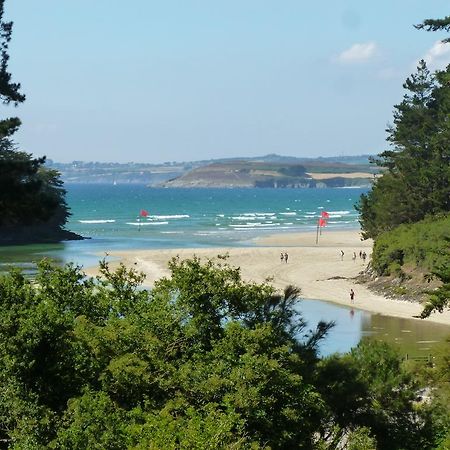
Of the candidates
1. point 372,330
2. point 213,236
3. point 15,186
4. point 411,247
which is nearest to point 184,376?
point 15,186

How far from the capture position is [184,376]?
1655 centimetres

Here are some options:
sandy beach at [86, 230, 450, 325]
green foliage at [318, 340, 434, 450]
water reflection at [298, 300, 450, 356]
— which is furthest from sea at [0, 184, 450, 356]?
green foliage at [318, 340, 434, 450]

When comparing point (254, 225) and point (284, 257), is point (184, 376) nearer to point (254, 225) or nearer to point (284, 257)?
point (284, 257)

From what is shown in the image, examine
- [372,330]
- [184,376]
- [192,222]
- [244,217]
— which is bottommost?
[192,222]

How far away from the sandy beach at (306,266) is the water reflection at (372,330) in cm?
136

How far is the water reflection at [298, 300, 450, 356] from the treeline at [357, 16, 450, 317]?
7.96 m

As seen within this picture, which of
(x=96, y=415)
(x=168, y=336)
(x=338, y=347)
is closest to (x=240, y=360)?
(x=168, y=336)

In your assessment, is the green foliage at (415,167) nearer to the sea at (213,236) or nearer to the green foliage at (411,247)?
the green foliage at (411,247)

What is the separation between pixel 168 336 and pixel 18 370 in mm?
3302

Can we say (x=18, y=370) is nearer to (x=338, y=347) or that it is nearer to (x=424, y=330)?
(x=338, y=347)

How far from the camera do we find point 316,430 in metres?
18.1

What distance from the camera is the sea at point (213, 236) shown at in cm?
4234

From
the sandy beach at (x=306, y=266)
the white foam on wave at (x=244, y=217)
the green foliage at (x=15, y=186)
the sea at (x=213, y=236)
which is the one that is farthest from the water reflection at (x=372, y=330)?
the white foam on wave at (x=244, y=217)

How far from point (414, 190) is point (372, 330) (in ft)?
81.7
